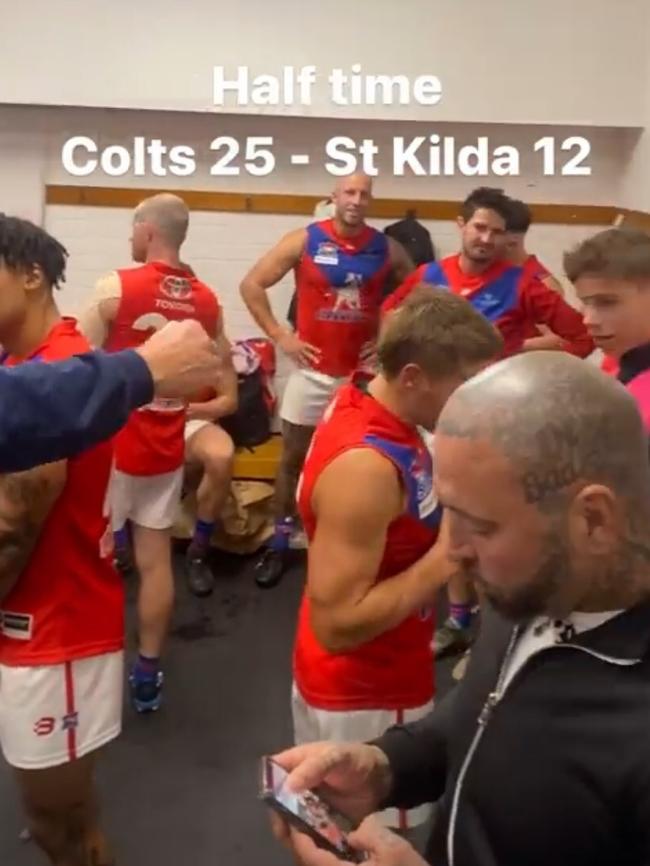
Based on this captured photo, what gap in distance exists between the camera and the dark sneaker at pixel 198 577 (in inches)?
167

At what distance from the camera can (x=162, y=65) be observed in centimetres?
480

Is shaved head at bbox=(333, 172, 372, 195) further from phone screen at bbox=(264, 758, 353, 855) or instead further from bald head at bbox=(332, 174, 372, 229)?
phone screen at bbox=(264, 758, 353, 855)

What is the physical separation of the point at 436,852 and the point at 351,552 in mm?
578

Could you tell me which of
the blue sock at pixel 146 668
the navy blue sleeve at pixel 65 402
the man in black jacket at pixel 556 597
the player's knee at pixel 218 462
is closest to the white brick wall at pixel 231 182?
the player's knee at pixel 218 462

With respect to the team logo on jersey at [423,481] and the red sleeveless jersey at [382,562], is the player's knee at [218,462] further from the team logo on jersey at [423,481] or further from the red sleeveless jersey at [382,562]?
the team logo on jersey at [423,481]

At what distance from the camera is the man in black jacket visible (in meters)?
0.97

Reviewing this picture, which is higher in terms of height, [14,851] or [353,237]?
[353,237]

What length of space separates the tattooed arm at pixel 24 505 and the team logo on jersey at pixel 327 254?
2585 millimetres

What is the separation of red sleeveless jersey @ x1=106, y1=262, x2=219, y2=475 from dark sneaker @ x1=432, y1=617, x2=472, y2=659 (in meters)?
1.12

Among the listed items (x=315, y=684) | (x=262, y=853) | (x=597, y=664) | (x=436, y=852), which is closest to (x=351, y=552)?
(x=315, y=684)

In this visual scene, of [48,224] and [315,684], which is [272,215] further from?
[315,684]

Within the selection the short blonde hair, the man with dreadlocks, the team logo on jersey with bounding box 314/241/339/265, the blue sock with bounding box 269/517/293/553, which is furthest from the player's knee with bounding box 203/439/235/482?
the short blonde hair

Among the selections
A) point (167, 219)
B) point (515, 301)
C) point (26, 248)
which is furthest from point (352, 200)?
point (26, 248)

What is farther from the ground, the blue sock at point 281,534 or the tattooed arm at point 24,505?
the tattooed arm at point 24,505
